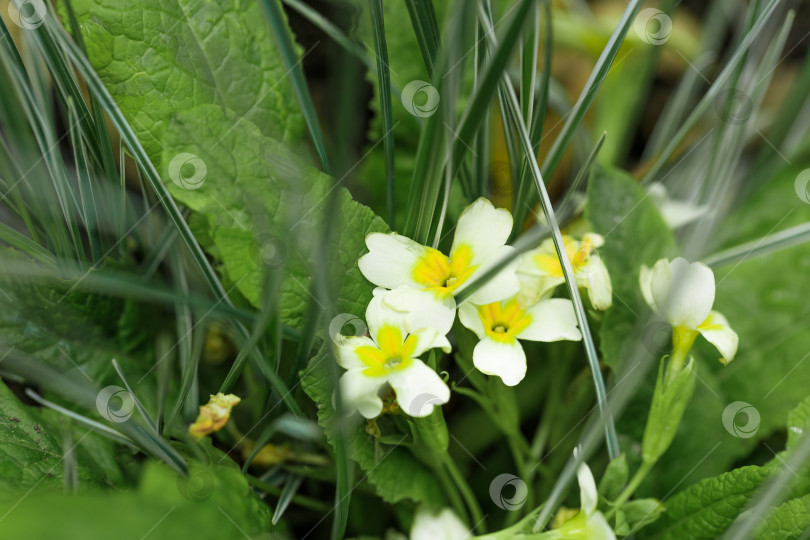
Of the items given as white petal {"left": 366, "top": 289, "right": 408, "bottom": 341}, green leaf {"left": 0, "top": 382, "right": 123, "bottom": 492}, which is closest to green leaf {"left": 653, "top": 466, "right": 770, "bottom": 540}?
white petal {"left": 366, "top": 289, "right": 408, "bottom": 341}

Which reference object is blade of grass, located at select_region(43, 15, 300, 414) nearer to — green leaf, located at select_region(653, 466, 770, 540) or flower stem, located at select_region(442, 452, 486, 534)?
flower stem, located at select_region(442, 452, 486, 534)

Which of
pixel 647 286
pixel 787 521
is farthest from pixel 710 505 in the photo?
pixel 647 286

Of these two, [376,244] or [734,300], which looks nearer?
[376,244]

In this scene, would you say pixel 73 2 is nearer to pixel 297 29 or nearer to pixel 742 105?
pixel 297 29

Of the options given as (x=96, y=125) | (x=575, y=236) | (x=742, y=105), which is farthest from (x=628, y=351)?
(x=96, y=125)

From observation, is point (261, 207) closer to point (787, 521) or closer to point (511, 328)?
point (511, 328)

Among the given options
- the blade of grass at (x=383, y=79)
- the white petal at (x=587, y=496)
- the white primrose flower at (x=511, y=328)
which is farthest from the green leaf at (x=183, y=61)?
the white petal at (x=587, y=496)
